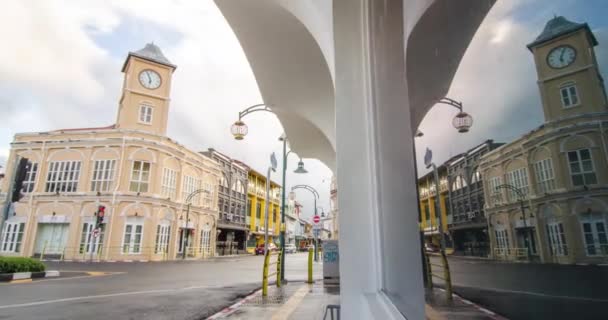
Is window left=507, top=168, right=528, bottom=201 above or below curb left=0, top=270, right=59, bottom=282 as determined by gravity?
above

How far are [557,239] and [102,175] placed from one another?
71.5ft

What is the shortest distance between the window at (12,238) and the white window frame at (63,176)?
97.0 inches

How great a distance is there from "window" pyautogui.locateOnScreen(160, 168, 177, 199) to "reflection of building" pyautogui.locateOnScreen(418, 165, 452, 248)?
20.3m

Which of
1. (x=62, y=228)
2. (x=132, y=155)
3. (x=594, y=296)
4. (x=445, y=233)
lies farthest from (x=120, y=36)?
(x=62, y=228)

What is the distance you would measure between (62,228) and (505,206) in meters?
23.1

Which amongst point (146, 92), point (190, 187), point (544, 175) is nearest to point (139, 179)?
point (190, 187)

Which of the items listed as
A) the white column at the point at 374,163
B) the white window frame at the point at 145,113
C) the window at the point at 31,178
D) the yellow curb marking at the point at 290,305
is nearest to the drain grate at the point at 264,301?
the yellow curb marking at the point at 290,305

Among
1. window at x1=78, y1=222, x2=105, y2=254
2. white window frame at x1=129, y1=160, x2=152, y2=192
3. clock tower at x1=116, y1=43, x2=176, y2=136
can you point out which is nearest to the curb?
window at x1=78, y1=222, x2=105, y2=254

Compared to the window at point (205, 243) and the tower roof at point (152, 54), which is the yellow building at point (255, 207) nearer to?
the window at point (205, 243)

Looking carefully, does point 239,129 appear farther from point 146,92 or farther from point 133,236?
point 146,92

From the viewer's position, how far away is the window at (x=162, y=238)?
1982 cm

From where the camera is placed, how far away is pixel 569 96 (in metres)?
0.75

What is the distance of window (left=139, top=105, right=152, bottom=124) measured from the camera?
2034 centimetres

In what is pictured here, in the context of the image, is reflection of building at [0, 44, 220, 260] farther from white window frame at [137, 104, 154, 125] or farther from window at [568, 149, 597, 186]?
window at [568, 149, 597, 186]
